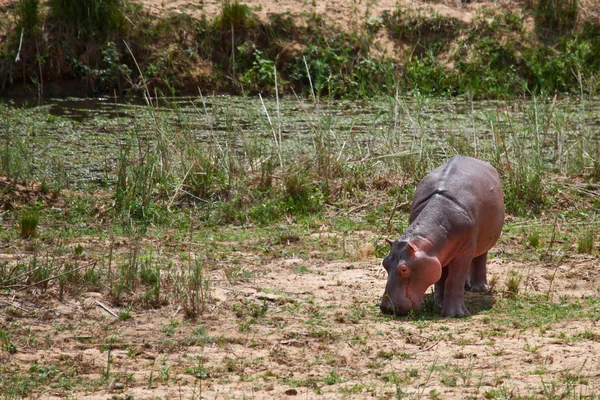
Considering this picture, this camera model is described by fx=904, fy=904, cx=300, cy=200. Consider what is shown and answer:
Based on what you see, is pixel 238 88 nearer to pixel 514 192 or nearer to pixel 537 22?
pixel 537 22

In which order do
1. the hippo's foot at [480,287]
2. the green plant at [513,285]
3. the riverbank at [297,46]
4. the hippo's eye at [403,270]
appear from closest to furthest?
the hippo's eye at [403,270]
the green plant at [513,285]
the hippo's foot at [480,287]
the riverbank at [297,46]

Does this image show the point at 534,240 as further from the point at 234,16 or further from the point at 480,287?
the point at 234,16

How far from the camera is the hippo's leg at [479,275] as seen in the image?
7.10 metres

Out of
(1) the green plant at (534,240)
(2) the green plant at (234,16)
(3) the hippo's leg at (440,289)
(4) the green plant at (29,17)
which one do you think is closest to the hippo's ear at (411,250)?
(3) the hippo's leg at (440,289)

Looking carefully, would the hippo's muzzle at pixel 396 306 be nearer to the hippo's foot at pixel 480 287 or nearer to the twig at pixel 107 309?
the hippo's foot at pixel 480 287

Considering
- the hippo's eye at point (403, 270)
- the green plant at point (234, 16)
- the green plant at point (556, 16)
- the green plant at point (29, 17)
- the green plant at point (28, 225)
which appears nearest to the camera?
the hippo's eye at point (403, 270)

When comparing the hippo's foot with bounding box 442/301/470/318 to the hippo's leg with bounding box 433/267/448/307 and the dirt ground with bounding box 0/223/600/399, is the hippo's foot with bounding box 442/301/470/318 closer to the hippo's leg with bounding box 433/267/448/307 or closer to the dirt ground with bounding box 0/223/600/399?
the dirt ground with bounding box 0/223/600/399

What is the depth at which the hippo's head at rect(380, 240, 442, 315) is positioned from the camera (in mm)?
6203

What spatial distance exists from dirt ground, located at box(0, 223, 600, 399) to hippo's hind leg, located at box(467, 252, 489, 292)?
0.35 ft

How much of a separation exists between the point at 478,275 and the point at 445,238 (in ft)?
→ 3.05

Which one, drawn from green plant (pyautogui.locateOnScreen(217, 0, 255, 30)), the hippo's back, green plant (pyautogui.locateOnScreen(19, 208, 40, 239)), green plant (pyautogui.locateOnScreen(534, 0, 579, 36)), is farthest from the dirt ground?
green plant (pyautogui.locateOnScreen(534, 0, 579, 36))

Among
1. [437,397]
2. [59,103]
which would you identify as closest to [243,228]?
[437,397]

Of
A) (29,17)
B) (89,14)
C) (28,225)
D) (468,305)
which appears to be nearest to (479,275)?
(468,305)

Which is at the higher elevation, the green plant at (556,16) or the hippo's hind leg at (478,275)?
the green plant at (556,16)
